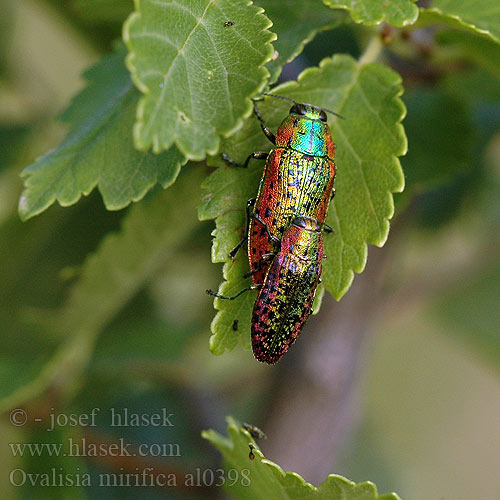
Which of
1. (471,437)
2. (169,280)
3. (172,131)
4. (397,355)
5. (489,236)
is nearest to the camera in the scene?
(172,131)

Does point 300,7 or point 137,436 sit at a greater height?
point 300,7

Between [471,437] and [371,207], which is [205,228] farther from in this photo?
[471,437]

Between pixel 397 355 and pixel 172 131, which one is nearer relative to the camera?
pixel 172 131

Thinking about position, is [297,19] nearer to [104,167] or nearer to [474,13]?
[474,13]

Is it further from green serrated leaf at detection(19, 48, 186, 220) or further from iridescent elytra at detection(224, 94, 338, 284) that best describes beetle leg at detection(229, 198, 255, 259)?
green serrated leaf at detection(19, 48, 186, 220)

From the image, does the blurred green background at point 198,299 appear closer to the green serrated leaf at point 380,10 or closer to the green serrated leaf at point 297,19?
the green serrated leaf at point 297,19

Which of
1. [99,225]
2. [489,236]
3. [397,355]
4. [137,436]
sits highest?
[99,225]

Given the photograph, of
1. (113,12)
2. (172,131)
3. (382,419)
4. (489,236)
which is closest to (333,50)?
(113,12)
